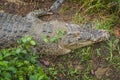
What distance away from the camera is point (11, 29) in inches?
182

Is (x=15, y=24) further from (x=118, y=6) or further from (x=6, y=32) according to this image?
(x=118, y=6)

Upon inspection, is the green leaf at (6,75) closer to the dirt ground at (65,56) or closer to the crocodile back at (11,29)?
the dirt ground at (65,56)

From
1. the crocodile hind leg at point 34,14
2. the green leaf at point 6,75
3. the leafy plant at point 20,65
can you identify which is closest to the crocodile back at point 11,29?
the crocodile hind leg at point 34,14

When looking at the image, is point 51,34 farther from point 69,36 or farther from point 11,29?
Answer: point 11,29

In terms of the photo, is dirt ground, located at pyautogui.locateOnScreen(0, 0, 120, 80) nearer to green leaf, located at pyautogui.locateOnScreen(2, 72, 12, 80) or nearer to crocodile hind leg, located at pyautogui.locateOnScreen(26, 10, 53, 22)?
crocodile hind leg, located at pyautogui.locateOnScreen(26, 10, 53, 22)

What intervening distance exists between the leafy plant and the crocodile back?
681mm

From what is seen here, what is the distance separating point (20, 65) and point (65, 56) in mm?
1036

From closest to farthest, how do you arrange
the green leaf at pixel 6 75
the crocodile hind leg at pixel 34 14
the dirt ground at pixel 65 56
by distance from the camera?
the green leaf at pixel 6 75
the dirt ground at pixel 65 56
the crocodile hind leg at pixel 34 14

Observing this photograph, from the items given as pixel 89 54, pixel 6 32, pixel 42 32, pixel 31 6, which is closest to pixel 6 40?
pixel 6 32

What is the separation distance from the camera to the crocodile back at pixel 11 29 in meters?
4.60

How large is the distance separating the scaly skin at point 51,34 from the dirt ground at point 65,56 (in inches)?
4.6

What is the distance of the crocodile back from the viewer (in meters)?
4.60

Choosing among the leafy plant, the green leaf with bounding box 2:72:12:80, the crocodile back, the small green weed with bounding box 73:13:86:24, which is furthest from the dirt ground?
the green leaf with bounding box 2:72:12:80

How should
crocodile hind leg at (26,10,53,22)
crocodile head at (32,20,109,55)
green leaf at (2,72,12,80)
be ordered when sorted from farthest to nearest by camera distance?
crocodile hind leg at (26,10,53,22) < crocodile head at (32,20,109,55) < green leaf at (2,72,12,80)
